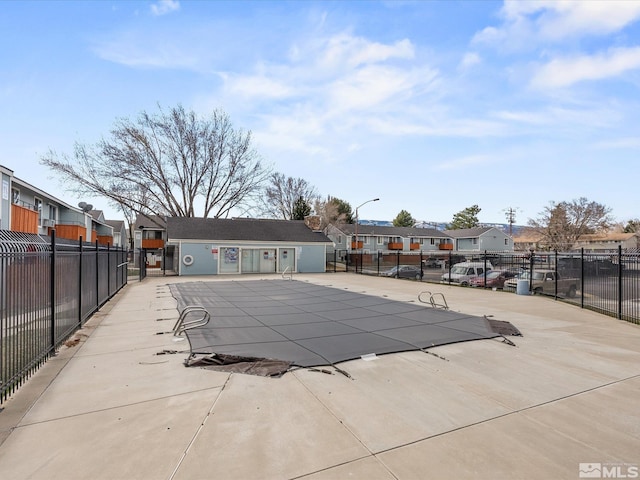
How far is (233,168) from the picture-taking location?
3553 cm

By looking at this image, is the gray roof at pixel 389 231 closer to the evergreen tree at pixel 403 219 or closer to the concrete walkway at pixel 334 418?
the evergreen tree at pixel 403 219

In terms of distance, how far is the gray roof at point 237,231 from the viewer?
26.0 metres

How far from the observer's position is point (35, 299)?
475 centimetres

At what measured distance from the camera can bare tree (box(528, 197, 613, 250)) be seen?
44.7 m

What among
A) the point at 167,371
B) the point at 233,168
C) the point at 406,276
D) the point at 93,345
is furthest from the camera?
the point at 233,168

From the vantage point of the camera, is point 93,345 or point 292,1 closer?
point 93,345

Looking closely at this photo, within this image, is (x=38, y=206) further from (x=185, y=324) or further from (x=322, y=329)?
(x=322, y=329)

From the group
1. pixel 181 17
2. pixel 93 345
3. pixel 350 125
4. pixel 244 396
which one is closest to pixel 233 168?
pixel 350 125

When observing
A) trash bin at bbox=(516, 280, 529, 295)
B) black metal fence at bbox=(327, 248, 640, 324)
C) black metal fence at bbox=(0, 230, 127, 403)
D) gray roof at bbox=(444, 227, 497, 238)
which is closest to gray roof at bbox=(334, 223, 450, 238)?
gray roof at bbox=(444, 227, 497, 238)

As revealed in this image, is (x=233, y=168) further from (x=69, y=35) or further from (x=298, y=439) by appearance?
(x=298, y=439)

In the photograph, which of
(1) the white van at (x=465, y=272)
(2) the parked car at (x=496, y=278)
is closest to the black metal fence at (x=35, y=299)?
(1) the white van at (x=465, y=272)

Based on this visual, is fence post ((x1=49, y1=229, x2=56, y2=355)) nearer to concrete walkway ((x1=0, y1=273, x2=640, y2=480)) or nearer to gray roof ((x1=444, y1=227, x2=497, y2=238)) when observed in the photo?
concrete walkway ((x1=0, y1=273, x2=640, y2=480))

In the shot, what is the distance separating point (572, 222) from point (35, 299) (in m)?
57.1

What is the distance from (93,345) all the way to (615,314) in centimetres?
1341
